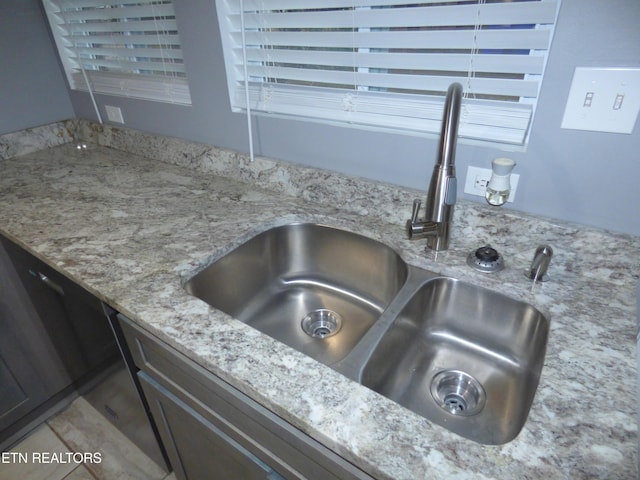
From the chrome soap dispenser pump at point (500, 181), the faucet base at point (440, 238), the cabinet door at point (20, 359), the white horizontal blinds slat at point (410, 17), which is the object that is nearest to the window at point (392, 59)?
the white horizontal blinds slat at point (410, 17)

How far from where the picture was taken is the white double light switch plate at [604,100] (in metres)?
0.70

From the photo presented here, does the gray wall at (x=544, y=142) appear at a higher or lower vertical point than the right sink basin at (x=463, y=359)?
higher

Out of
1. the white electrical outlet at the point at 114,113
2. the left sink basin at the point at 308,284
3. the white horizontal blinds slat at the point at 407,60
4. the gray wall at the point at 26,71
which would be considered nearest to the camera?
the white horizontal blinds slat at the point at 407,60

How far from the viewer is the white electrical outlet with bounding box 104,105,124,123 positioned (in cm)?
170

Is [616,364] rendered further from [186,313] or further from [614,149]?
[186,313]

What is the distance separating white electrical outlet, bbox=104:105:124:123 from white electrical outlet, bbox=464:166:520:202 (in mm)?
1544

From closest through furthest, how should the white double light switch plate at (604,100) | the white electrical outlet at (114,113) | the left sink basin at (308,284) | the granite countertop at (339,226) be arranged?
the granite countertop at (339,226)
the white double light switch plate at (604,100)
the left sink basin at (308,284)
the white electrical outlet at (114,113)

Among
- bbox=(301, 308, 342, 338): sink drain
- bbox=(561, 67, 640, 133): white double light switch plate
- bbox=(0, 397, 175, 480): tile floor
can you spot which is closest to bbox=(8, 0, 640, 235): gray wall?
bbox=(561, 67, 640, 133): white double light switch plate

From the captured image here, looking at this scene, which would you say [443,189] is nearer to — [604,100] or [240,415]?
[604,100]

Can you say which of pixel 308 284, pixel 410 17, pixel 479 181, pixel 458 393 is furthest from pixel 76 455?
pixel 410 17

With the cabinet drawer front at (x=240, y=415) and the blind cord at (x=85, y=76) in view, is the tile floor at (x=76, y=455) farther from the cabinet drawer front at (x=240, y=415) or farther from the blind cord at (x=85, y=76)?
the blind cord at (x=85, y=76)

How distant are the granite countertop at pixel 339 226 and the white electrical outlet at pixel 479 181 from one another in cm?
4

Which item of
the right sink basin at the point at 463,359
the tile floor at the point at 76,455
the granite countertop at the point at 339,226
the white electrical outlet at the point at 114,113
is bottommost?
the tile floor at the point at 76,455

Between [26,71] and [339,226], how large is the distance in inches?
65.4
